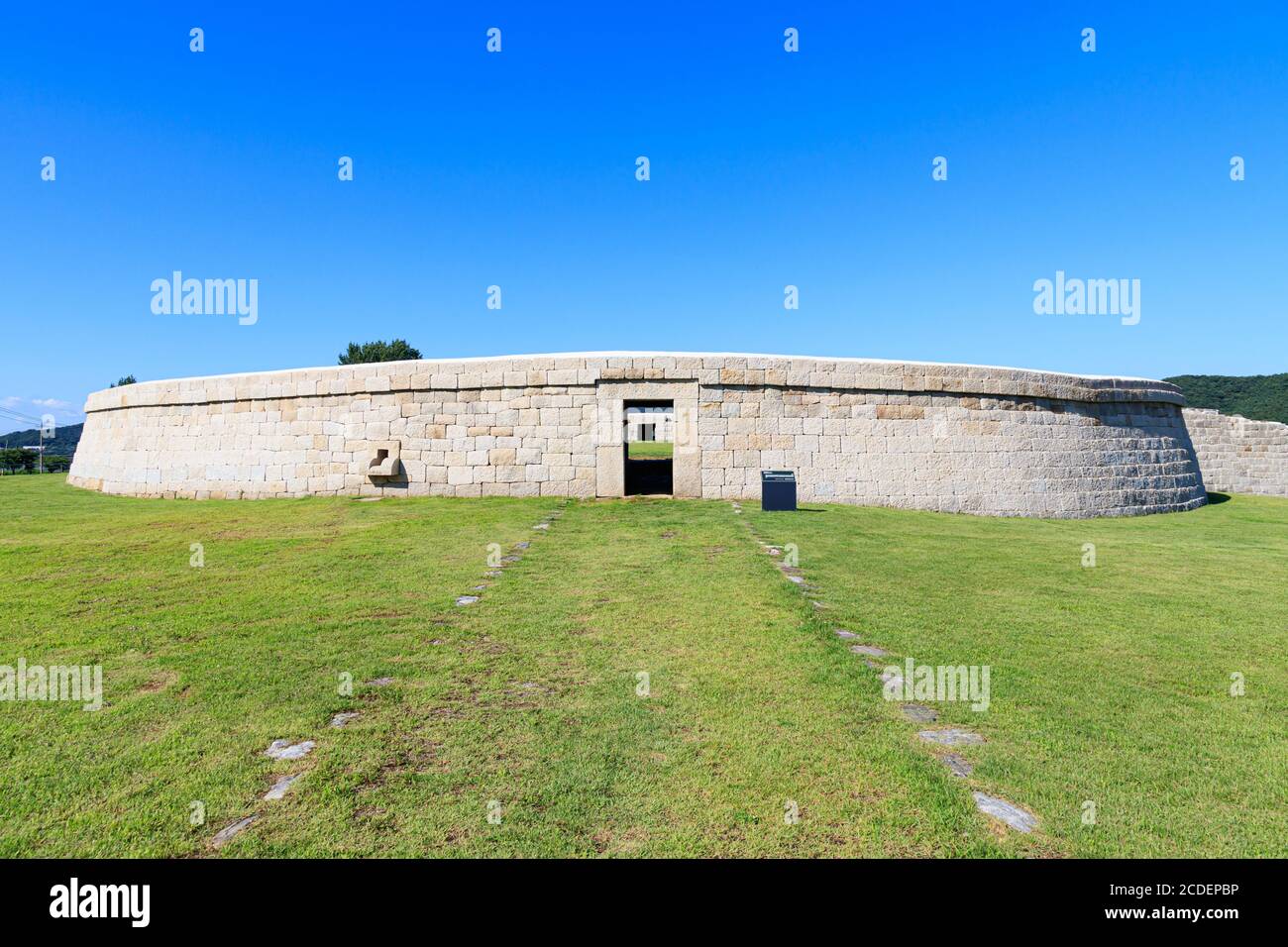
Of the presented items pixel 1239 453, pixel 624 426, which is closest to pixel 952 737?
pixel 624 426

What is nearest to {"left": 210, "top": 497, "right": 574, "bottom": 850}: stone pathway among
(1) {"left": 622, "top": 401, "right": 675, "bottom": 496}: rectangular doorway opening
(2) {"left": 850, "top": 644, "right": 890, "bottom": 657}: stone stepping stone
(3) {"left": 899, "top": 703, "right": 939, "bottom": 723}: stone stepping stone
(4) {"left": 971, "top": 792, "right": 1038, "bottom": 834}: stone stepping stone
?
(3) {"left": 899, "top": 703, "right": 939, "bottom": 723}: stone stepping stone

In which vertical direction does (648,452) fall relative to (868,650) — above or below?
above

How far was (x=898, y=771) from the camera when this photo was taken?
324 cm

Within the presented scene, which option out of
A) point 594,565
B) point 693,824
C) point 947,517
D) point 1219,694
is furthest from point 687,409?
point 693,824

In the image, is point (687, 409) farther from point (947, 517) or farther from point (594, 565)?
point (594, 565)

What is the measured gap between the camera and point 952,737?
3.69 metres

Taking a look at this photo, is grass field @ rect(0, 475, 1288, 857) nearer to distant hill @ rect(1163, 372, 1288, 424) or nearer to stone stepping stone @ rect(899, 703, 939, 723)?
stone stepping stone @ rect(899, 703, 939, 723)

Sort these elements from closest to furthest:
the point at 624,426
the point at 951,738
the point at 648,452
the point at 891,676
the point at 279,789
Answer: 1. the point at 279,789
2. the point at 951,738
3. the point at 891,676
4. the point at 624,426
5. the point at 648,452

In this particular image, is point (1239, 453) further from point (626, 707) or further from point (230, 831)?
point (230, 831)

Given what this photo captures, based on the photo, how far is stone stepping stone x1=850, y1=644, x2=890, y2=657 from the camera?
5066 millimetres

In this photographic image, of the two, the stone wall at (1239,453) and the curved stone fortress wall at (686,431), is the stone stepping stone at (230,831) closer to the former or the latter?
the curved stone fortress wall at (686,431)

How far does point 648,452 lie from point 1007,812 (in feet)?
86.2

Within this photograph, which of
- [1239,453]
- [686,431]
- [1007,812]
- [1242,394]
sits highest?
[1242,394]
